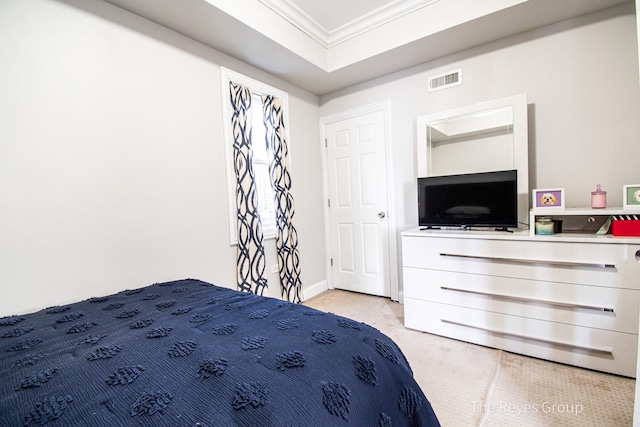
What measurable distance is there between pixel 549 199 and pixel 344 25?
238 centimetres

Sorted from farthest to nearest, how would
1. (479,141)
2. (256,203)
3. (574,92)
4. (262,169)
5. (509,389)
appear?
(262,169) < (256,203) < (479,141) < (574,92) < (509,389)

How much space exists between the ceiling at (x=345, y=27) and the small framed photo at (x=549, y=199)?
4.52 ft

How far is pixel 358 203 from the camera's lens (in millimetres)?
3352

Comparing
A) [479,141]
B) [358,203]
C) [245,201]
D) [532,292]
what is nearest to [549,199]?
[532,292]

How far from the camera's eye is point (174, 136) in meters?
2.12

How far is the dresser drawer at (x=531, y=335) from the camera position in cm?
167

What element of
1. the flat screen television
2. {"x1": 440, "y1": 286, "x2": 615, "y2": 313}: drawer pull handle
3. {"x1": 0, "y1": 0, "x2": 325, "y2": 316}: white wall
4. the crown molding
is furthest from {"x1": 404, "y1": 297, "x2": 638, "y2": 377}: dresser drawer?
the crown molding

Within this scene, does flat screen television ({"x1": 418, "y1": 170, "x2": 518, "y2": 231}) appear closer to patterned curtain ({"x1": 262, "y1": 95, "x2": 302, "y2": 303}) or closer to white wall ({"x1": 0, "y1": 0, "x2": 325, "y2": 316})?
patterned curtain ({"x1": 262, "y1": 95, "x2": 302, "y2": 303})

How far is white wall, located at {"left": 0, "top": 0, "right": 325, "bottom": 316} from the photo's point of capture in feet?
4.78

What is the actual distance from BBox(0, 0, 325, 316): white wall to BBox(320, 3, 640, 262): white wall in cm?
244

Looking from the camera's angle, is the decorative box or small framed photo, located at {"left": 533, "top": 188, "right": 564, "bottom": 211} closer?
the decorative box

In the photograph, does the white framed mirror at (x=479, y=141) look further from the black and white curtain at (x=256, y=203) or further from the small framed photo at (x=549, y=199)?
the black and white curtain at (x=256, y=203)

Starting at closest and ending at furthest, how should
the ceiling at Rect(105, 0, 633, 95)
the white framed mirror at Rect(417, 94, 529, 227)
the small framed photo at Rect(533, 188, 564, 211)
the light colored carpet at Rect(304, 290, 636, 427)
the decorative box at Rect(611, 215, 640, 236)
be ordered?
the light colored carpet at Rect(304, 290, 636, 427) → the decorative box at Rect(611, 215, 640, 236) → the small framed photo at Rect(533, 188, 564, 211) → the ceiling at Rect(105, 0, 633, 95) → the white framed mirror at Rect(417, 94, 529, 227)

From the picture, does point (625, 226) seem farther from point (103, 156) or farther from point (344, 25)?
point (103, 156)
